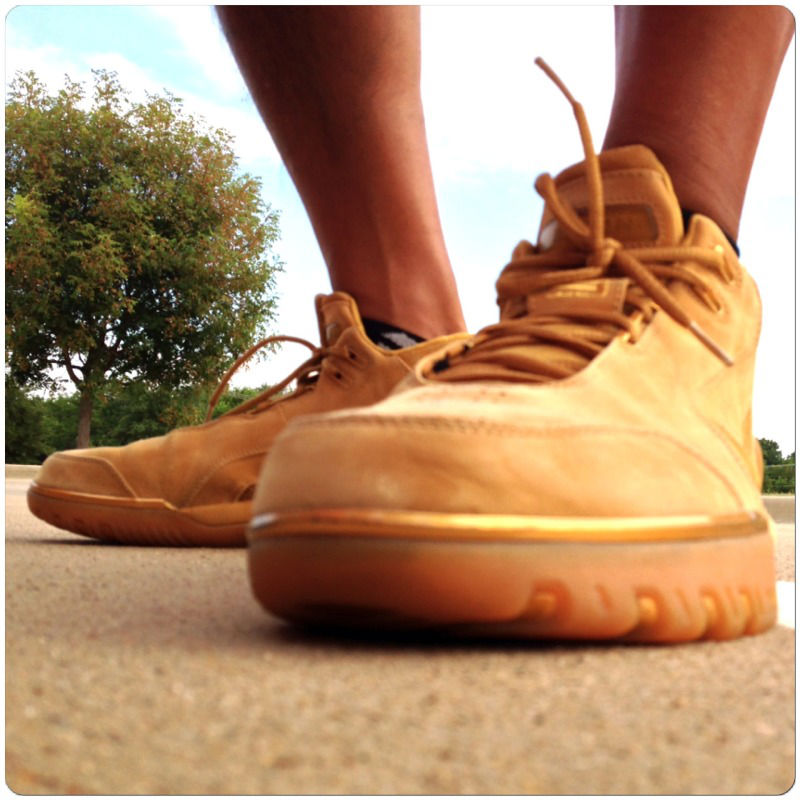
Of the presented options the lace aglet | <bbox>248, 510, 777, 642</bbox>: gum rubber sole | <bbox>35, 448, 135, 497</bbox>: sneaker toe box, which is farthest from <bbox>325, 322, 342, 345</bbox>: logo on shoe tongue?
<bbox>248, 510, 777, 642</bbox>: gum rubber sole

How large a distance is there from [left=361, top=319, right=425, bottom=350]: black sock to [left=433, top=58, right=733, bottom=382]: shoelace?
48cm

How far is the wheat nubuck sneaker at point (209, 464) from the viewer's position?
149 cm

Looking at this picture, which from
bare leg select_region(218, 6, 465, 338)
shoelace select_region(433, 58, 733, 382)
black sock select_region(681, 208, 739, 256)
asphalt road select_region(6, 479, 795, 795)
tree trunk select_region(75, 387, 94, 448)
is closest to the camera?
asphalt road select_region(6, 479, 795, 795)

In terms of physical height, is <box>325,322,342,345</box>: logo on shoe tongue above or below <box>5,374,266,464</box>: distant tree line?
below

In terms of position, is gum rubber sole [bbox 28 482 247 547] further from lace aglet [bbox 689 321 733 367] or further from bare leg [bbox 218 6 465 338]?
lace aglet [bbox 689 321 733 367]

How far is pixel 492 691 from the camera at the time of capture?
24.8 inches

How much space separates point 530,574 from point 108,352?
1520 centimetres

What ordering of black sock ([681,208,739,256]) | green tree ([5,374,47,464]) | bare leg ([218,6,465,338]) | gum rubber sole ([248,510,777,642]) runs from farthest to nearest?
green tree ([5,374,47,464]) → bare leg ([218,6,465,338]) → black sock ([681,208,739,256]) → gum rubber sole ([248,510,777,642])

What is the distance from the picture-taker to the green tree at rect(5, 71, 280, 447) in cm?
1467

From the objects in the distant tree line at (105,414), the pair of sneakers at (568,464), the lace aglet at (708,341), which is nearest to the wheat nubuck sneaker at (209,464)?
the pair of sneakers at (568,464)

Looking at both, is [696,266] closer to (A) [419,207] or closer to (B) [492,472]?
(B) [492,472]

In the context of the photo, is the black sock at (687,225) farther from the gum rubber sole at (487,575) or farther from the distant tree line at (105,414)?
the distant tree line at (105,414)

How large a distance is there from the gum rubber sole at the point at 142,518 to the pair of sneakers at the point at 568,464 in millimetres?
640

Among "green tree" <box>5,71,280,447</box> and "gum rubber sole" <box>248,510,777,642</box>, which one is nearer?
"gum rubber sole" <box>248,510,777,642</box>
